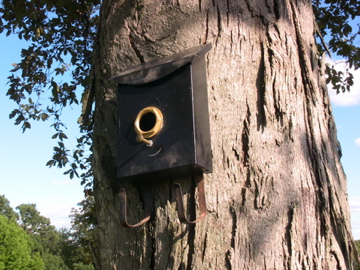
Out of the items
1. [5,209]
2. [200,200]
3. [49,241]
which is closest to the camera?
[200,200]

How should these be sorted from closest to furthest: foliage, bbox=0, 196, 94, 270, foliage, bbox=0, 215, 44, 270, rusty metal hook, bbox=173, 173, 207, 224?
rusty metal hook, bbox=173, 173, 207, 224 < foliage, bbox=0, 215, 44, 270 < foliage, bbox=0, 196, 94, 270

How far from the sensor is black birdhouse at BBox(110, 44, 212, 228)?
1.67 meters

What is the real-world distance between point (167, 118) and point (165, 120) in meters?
0.01

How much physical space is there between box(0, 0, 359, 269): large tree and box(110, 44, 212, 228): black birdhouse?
7 centimetres

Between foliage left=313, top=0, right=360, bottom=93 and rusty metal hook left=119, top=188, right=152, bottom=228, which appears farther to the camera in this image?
foliage left=313, top=0, right=360, bottom=93

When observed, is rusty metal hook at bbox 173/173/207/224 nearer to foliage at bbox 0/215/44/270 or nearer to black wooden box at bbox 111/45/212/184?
black wooden box at bbox 111/45/212/184

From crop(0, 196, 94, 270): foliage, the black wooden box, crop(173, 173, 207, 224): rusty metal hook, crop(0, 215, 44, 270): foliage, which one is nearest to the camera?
crop(173, 173, 207, 224): rusty metal hook

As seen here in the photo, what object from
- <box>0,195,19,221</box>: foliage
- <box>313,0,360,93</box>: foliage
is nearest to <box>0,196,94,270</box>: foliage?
<box>0,195,19,221</box>: foliage

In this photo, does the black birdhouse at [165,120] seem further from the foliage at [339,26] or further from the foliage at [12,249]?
the foliage at [12,249]

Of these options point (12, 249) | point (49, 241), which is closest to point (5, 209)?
point (49, 241)

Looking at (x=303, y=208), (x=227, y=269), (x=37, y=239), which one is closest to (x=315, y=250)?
(x=303, y=208)

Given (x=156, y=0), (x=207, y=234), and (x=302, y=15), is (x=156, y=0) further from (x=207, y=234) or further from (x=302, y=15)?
(x=207, y=234)

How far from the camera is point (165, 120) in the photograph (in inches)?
68.9

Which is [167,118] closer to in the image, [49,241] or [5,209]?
[5,209]
